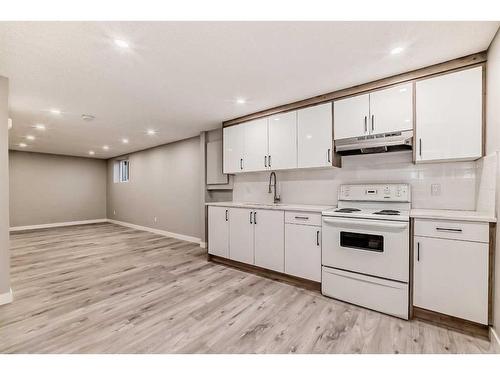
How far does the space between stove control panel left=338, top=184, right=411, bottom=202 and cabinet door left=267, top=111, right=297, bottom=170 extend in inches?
29.8

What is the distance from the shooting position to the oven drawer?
7.09ft

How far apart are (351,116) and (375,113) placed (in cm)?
25

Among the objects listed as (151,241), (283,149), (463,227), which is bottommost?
(151,241)

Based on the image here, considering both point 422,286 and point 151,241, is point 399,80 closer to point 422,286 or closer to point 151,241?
point 422,286

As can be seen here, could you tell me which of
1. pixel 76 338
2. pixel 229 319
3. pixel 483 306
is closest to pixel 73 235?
pixel 76 338

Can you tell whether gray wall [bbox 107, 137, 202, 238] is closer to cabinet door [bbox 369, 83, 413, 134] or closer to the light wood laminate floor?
the light wood laminate floor

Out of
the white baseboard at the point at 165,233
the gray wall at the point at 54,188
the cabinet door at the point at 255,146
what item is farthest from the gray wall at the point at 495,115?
the gray wall at the point at 54,188

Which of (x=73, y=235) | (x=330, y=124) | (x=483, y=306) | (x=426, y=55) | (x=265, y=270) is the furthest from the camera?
(x=73, y=235)

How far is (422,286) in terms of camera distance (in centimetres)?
210

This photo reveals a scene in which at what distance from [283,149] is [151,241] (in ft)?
12.9

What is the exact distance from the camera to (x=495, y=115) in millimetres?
1821

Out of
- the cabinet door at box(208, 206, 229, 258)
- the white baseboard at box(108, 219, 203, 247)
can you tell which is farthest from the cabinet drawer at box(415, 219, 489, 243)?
the white baseboard at box(108, 219, 203, 247)

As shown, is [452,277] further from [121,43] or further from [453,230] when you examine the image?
[121,43]

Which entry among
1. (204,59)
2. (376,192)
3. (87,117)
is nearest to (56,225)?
(87,117)
